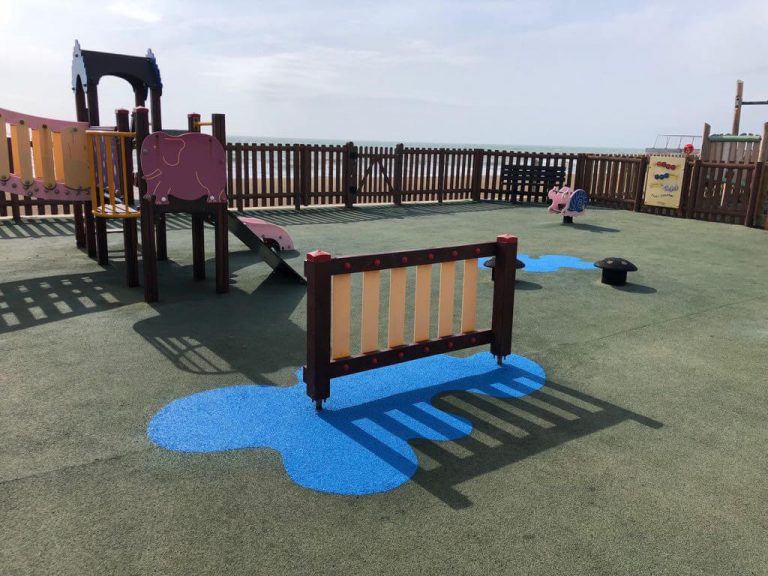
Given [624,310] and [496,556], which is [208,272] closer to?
[624,310]

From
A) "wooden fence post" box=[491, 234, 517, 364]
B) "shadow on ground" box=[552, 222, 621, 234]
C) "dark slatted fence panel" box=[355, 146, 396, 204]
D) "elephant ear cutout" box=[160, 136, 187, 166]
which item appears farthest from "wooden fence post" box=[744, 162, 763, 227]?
"elephant ear cutout" box=[160, 136, 187, 166]

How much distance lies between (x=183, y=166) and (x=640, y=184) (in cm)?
1494

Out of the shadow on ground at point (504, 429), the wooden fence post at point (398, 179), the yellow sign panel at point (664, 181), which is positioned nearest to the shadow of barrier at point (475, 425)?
the shadow on ground at point (504, 429)

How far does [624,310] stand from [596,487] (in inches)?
162

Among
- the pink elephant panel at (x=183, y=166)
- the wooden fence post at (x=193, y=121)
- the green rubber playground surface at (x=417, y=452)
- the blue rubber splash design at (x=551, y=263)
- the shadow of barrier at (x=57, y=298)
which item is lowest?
the green rubber playground surface at (x=417, y=452)

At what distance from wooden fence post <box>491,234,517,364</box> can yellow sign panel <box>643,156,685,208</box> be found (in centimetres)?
1399

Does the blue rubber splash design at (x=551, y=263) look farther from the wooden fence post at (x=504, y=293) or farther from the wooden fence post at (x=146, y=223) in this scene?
the wooden fence post at (x=146, y=223)

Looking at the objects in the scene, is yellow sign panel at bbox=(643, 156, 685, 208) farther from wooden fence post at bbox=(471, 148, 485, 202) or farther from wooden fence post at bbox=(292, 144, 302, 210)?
wooden fence post at bbox=(292, 144, 302, 210)

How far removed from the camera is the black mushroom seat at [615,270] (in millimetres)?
8078

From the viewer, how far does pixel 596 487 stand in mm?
3324

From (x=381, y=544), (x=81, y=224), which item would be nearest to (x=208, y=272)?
(x=81, y=224)

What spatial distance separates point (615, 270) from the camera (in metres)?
8.12

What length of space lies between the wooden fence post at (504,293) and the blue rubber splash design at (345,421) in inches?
8.8

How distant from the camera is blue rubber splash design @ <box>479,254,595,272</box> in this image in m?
9.24
